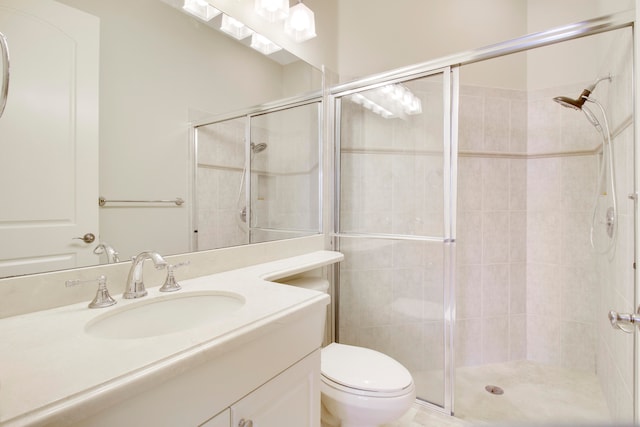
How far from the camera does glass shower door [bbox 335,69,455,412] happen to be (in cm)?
167

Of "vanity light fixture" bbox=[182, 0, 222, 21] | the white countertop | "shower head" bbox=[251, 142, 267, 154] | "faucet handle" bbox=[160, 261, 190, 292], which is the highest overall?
"vanity light fixture" bbox=[182, 0, 222, 21]

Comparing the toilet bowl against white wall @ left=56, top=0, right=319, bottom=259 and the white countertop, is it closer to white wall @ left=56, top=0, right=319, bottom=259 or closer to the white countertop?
the white countertop

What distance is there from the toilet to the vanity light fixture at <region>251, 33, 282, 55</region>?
161cm

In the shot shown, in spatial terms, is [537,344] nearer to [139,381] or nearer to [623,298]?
[623,298]

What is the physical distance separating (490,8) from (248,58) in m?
1.90

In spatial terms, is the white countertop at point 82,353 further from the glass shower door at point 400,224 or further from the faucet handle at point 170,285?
the glass shower door at point 400,224

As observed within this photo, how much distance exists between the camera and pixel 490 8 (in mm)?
2252

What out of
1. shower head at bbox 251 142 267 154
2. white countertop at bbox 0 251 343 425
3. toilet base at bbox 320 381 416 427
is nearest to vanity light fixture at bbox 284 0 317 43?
shower head at bbox 251 142 267 154

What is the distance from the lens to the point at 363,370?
52.4 inches

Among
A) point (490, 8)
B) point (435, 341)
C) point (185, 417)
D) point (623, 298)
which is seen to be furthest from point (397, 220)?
Answer: point (490, 8)

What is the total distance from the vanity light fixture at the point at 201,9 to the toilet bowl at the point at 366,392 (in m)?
1.63

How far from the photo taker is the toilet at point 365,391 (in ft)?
3.93

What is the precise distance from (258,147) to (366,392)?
124cm

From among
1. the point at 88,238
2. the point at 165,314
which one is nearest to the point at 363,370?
the point at 165,314
